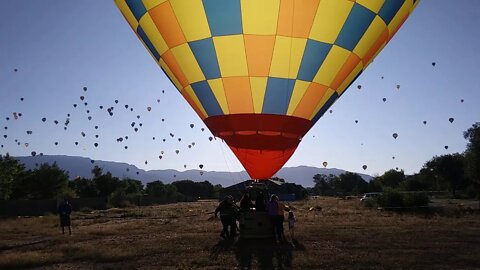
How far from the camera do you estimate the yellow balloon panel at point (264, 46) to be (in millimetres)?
10906

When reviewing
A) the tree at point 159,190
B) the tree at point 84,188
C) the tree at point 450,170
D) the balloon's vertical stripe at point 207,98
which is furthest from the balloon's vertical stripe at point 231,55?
the tree at point 159,190

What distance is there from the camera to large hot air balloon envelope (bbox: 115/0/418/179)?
1095 centimetres

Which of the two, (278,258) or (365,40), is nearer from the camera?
(278,258)

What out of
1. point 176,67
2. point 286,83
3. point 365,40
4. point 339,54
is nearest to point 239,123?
point 286,83

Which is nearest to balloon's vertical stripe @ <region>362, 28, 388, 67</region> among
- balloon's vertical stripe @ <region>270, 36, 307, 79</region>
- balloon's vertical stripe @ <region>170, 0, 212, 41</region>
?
balloon's vertical stripe @ <region>270, 36, 307, 79</region>

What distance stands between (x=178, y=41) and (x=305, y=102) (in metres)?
3.74

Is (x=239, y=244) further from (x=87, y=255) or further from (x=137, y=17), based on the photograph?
(x=137, y=17)

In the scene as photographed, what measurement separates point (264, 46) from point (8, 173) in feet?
140

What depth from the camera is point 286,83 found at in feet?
38.0

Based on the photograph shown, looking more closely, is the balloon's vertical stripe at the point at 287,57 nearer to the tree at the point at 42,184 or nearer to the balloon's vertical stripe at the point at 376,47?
the balloon's vertical stripe at the point at 376,47

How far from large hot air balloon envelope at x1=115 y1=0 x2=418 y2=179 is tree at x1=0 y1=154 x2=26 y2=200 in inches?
1515

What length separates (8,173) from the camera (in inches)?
1801

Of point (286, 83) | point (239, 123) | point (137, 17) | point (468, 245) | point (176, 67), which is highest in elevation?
point (137, 17)

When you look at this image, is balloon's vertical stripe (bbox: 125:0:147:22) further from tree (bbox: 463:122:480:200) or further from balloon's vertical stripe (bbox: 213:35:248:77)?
tree (bbox: 463:122:480:200)
